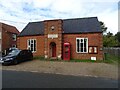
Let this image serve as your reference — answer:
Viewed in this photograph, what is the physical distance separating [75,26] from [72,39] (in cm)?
264

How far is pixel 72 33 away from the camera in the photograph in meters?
25.5

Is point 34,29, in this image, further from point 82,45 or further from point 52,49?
point 82,45

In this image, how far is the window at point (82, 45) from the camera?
81.4 feet

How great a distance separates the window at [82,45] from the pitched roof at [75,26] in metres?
1.26

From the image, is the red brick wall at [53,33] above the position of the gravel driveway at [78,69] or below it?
above

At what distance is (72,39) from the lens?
83.9 ft

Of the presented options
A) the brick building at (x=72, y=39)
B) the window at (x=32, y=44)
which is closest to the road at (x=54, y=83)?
the brick building at (x=72, y=39)

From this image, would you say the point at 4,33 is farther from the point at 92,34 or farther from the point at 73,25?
the point at 92,34

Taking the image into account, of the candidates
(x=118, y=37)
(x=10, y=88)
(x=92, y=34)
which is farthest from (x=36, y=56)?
(x=118, y=37)

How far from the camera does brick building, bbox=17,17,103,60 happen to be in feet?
79.5

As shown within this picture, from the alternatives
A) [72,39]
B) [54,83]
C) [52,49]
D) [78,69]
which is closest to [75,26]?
[72,39]

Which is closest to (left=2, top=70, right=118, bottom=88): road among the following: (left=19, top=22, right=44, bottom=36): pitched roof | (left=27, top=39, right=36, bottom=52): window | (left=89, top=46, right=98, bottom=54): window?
(left=89, top=46, right=98, bottom=54): window

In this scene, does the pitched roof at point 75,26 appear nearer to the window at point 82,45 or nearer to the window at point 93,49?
the window at point 82,45

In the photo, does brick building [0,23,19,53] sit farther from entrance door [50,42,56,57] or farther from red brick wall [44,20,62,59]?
red brick wall [44,20,62,59]
